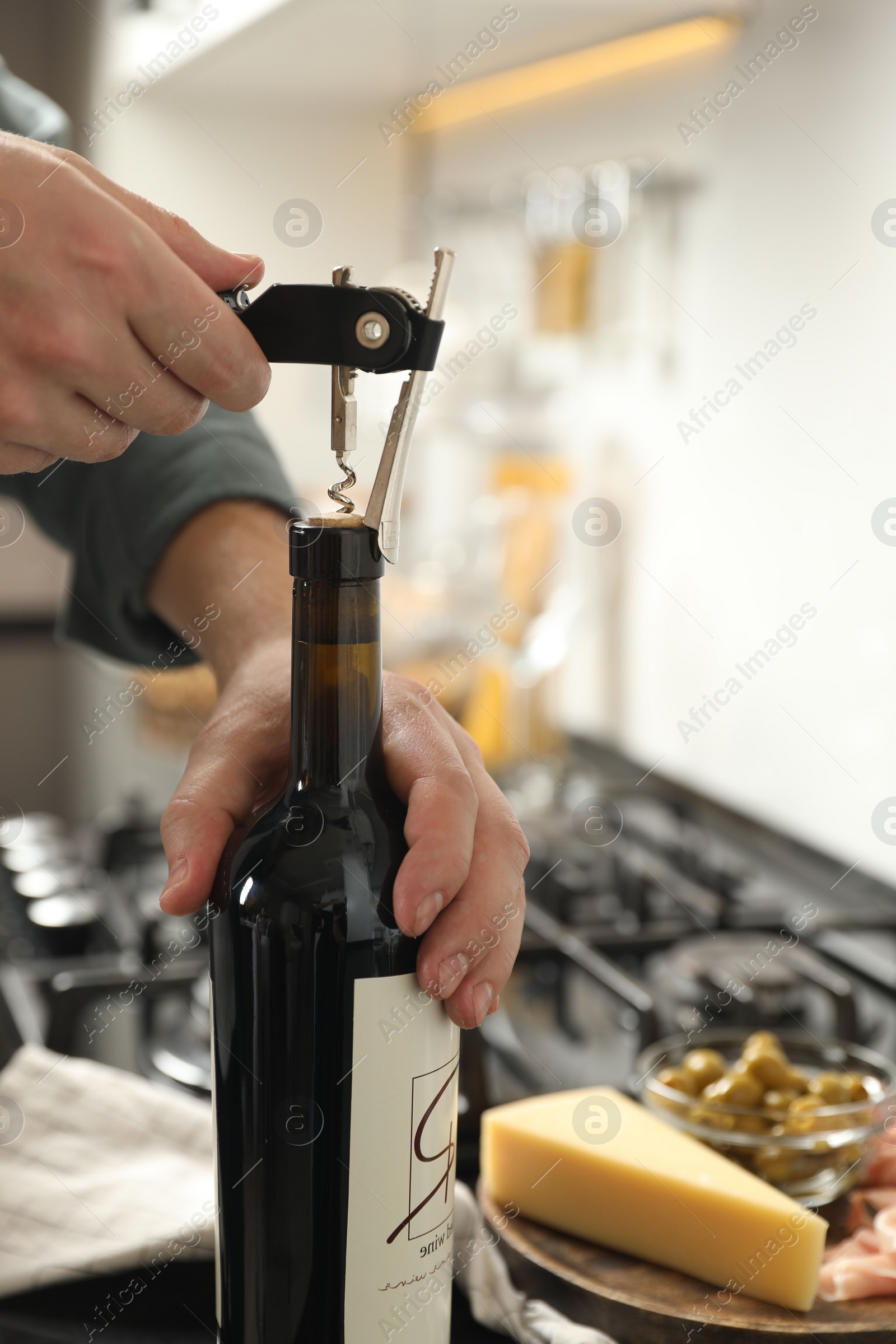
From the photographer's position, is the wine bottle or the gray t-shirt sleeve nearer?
the wine bottle

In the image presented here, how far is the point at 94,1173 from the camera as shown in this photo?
0.62 m

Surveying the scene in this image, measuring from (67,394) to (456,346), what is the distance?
1.68 metres

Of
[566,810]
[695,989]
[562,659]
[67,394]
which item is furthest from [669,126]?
[67,394]

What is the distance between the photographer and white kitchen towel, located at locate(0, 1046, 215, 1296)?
559 mm

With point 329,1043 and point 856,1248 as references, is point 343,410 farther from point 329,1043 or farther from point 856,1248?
point 856,1248

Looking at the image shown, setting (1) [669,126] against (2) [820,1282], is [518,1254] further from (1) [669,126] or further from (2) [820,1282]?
(1) [669,126]

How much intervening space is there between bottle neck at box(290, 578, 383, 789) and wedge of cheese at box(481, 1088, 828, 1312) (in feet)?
0.78

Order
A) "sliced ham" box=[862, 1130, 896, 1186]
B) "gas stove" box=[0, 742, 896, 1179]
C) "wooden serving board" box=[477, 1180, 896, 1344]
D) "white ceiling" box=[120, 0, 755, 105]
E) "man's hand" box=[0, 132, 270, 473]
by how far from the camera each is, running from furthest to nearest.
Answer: "white ceiling" box=[120, 0, 755, 105] → "gas stove" box=[0, 742, 896, 1179] → "sliced ham" box=[862, 1130, 896, 1186] → "wooden serving board" box=[477, 1180, 896, 1344] → "man's hand" box=[0, 132, 270, 473]

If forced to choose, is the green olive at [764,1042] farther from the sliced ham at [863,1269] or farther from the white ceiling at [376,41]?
the white ceiling at [376,41]

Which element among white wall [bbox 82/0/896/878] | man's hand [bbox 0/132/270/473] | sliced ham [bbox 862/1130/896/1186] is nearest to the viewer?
man's hand [bbox 0/132/270/473]

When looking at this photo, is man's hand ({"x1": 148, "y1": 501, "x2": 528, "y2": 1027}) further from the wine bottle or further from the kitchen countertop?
the kitchen countertop

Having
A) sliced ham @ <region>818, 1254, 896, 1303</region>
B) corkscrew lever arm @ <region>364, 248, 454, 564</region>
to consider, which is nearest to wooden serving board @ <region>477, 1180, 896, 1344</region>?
sliced ham @ <region>818, 1254, 896, 1303</region>

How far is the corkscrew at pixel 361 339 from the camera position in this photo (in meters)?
0.40

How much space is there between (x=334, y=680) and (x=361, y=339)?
11 centimetres
